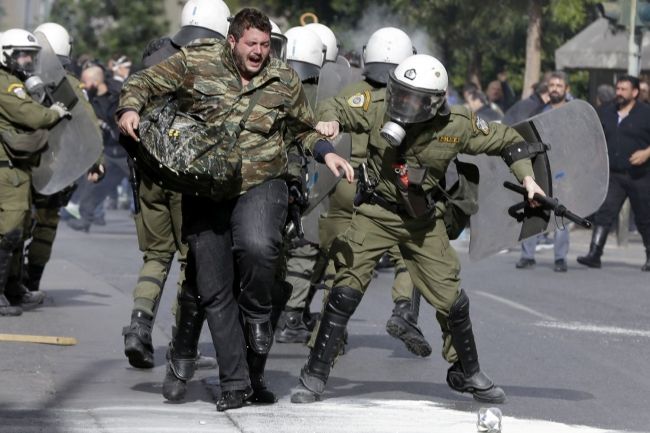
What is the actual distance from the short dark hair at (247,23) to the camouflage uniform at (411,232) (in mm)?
743

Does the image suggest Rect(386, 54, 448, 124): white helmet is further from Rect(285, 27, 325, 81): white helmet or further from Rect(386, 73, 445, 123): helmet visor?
Rect(285, 27, 325, 81): white helmet

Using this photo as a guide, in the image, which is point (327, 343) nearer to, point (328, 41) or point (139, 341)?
point (139, 341)

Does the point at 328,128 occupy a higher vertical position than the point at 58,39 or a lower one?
higher

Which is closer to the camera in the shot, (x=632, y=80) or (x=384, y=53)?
(x=384, y=53)

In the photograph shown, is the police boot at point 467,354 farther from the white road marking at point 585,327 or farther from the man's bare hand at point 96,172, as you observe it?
the man's bare hand at point 96,172

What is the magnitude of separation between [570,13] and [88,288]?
11866mm

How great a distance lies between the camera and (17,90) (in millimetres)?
10320

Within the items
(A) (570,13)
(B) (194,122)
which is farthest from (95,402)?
(A) (570,13)

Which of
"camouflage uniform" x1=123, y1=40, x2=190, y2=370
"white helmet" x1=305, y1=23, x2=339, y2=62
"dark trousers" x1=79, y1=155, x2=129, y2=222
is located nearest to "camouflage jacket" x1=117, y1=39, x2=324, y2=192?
"camouflage uniform" x1=123, y1=40, x2=190, y2=370

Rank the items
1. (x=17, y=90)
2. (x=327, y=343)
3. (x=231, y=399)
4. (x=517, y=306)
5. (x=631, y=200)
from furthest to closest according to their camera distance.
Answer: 1. (x=631, y=200)
2. (x=517, y=306)
3. (x=17, y=90)
4. (x=327, y=343)
5. (x=231, y=399)

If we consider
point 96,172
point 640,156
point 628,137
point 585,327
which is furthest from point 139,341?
point 628,137

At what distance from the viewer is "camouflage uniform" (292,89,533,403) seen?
25.0ft

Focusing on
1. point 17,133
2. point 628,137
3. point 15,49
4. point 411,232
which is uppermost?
point 15,49

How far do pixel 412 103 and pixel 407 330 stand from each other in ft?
6.52
